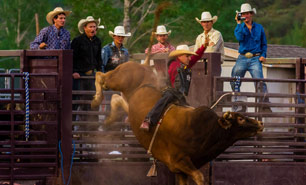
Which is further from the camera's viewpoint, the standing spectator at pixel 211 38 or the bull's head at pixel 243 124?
the standing spectator at pixel 211 38

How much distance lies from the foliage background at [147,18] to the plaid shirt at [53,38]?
1874 mm

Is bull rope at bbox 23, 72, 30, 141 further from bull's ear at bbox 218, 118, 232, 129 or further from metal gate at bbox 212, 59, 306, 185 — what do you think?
bull's ear at bbox 218, 118, 232, 129

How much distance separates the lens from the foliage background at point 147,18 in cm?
2794

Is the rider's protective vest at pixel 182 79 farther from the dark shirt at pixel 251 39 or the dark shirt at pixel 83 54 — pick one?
the dark shirt at pixel 251 39

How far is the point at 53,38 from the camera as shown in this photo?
11867 mm

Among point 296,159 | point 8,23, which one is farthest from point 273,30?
point 296,159

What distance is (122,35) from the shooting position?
41.7 ft

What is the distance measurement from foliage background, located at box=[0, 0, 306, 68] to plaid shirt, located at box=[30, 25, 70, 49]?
1.87m

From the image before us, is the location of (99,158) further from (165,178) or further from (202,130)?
(202,130)

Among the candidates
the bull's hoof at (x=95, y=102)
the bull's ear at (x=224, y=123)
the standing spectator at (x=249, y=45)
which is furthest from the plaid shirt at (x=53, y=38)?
the bull's ear at (x=224, y=123)

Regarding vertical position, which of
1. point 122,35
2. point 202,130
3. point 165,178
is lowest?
point 165,178

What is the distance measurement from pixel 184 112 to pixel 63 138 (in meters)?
2.27

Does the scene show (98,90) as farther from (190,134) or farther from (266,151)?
(266,151)

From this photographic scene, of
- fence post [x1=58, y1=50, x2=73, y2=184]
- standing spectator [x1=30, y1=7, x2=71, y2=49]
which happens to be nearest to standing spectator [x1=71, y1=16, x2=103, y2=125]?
standing spectator [x1=30, y1=7, x2=71, y2=49]
